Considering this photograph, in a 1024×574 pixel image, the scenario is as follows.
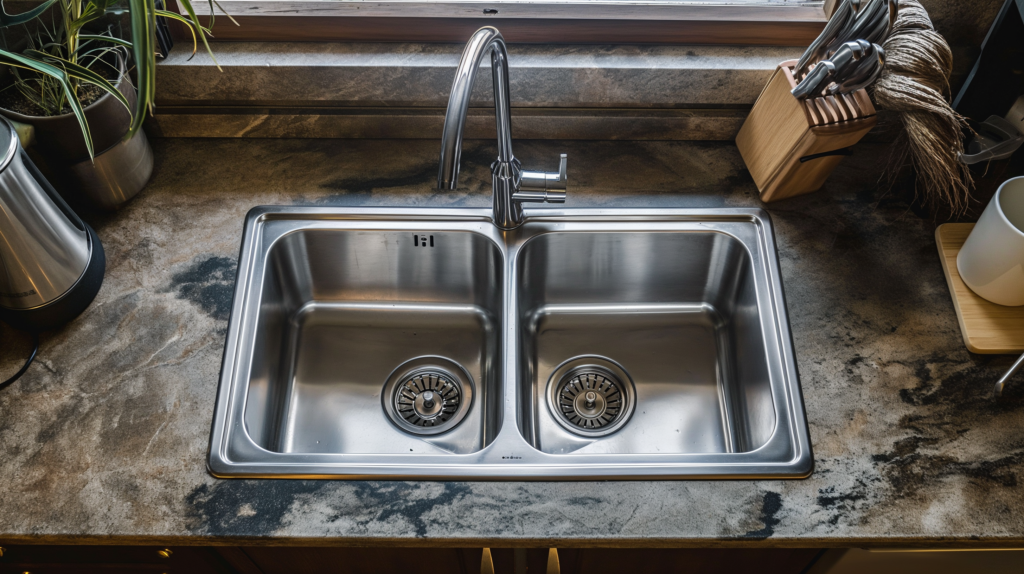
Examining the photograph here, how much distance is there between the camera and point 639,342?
3.73 ft

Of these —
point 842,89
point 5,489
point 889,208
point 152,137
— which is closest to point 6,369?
point 5,489

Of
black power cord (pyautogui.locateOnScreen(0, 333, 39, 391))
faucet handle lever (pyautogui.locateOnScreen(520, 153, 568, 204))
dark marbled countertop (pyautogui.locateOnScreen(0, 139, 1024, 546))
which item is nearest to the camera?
dark marbled countertop (pyautogui.locateOnScreen(0, 139, 1024, 546))

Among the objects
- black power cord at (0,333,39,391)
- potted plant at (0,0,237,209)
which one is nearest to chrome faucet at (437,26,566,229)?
potted plant at (0,0,237,209)

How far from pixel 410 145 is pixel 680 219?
0.52m

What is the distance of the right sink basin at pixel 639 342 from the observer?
1.03 meters

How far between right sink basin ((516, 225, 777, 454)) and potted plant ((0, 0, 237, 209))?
2.18ft

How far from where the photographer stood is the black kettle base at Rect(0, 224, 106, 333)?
87cm

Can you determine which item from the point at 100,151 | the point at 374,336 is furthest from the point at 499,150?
the point at 100,151

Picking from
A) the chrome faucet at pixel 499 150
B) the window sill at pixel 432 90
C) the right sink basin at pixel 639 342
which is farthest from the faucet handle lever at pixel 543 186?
the window sill at pixel 432 90

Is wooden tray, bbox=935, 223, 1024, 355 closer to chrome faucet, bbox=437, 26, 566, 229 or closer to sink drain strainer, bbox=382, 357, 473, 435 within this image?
chrome faucet, bbox=437, 26, 566, 229

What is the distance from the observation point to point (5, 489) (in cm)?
77

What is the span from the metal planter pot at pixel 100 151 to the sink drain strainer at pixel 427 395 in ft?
1.81

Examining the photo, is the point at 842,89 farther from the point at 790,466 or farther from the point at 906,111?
the point at 790,466

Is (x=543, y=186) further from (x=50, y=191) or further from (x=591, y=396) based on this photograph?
(x=50, y=191)
